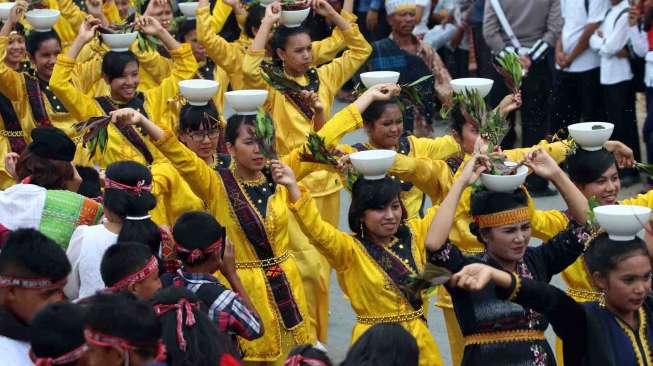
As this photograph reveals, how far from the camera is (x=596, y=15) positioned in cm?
1035

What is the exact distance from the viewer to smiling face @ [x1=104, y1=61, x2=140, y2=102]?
784 centimetres

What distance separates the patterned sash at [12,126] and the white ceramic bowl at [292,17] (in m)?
1.86

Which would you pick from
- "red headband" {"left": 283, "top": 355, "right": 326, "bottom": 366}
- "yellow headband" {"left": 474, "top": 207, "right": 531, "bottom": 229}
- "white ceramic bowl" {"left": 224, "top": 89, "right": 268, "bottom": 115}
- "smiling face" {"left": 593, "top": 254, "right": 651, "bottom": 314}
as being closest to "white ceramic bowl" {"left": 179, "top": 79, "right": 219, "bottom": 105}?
"white ceramic bowl" {"left": 224, "top": 89, "right": 268, "bottom": 115}

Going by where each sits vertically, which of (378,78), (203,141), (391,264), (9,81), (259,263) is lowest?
(9,81)

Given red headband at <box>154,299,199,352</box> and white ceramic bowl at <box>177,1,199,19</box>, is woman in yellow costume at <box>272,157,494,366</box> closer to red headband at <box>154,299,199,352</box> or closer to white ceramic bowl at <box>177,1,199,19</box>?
red headband at <box>154,299,199,352</box>

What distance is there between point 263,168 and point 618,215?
2.06m

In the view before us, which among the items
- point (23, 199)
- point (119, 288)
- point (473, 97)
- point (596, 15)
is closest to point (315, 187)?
point (473, 97)

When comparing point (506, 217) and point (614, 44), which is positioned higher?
point (506, 217)

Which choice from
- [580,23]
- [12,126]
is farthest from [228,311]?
[580,23]

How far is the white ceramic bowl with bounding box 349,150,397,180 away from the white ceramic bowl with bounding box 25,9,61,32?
3.58m

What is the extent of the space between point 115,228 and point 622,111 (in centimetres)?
586

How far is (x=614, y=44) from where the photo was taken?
33.3ft

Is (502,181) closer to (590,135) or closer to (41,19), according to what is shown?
(590,135)

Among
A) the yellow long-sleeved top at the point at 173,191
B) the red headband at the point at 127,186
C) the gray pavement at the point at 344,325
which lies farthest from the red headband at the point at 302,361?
the gray pavement at the point at 344,325
